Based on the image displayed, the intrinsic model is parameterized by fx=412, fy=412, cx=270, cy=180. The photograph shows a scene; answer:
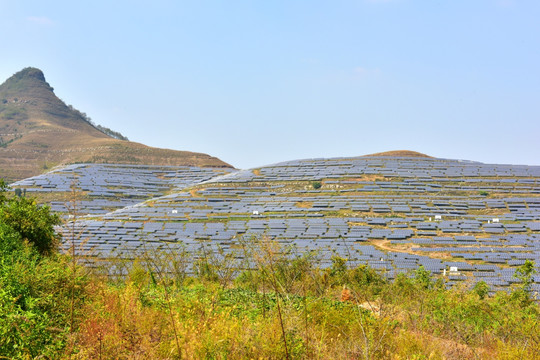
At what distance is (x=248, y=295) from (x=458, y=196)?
43039 mm

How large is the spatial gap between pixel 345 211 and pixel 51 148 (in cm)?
6510

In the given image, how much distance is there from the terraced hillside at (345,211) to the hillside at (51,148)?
832 cm

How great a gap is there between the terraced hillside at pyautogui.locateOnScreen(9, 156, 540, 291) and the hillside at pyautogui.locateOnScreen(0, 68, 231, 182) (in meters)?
8.32

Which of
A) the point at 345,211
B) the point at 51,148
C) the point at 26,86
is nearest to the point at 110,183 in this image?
the point at 51,148

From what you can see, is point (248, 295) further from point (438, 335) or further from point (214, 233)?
point (214, 233)

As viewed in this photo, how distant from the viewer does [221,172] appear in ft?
238

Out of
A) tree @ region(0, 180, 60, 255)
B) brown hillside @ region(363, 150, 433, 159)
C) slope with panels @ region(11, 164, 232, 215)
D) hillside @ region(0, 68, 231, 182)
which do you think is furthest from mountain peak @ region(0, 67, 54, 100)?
tree @ region(0, 180, 60, 255)

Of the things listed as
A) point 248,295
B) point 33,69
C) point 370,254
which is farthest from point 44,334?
point 33,69

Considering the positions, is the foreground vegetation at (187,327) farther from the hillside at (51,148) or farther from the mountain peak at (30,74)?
the mountain peak at (30,74)

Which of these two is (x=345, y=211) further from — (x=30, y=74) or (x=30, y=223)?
(x=30, y=74)

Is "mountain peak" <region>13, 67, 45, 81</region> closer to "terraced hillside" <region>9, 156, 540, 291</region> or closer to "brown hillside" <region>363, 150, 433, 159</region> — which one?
"terraced hillside" <region>9, 156, 540, 291</region>

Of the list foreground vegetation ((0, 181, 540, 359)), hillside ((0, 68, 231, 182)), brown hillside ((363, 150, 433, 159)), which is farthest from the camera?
hillside ((0, 68, 231, 182))

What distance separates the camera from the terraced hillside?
3328cm

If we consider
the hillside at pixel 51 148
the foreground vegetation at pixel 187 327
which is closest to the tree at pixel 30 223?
the foreground vegetation at pixel 187 327
